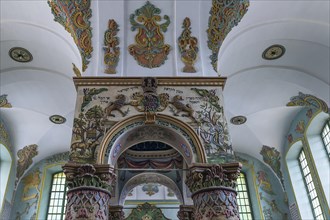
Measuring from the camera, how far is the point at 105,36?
739cm

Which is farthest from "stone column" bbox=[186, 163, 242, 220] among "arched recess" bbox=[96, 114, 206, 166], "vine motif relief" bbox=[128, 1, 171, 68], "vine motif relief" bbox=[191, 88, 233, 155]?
"vine motif relief" bbox=[128, 1, 171, 68]

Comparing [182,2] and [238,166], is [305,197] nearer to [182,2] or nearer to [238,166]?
[238,166]

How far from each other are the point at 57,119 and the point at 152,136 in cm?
677

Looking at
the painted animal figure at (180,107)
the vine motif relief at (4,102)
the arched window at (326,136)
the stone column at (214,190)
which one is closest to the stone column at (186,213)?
the stone column at (214,190)

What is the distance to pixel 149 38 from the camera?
294 inches

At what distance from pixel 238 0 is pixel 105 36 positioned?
9.89 ft

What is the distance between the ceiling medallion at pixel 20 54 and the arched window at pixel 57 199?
241 inches

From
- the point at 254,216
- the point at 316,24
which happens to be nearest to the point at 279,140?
the point at 254,216

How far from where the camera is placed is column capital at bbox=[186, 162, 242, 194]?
18.7ft

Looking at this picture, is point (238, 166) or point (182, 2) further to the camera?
point (182, 2)

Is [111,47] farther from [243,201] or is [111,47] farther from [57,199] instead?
[243,201]

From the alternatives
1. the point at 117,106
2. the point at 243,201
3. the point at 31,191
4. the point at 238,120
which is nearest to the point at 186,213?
the point at 117,106

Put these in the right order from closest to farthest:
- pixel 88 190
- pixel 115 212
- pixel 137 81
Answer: pixel 88 190 < pixel 137 81 < pixel 115 212

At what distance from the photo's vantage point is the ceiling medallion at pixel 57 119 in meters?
12.2
